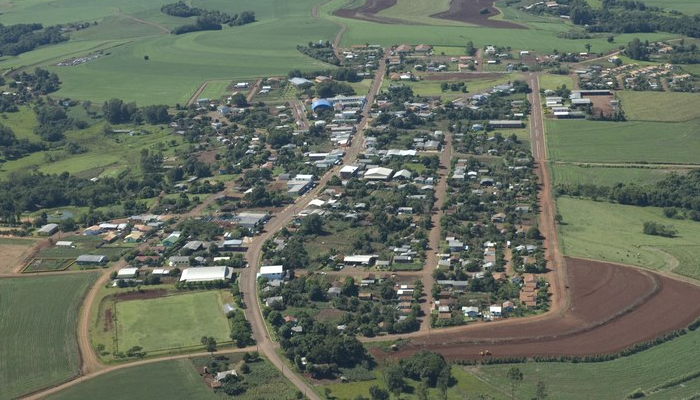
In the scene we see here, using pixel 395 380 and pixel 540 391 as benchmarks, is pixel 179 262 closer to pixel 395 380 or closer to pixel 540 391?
pixel 395 380

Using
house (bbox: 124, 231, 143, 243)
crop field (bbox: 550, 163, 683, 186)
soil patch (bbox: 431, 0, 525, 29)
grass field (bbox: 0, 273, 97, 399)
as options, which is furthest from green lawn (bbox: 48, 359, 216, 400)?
soil patch (bbox: 431, 0, 525, 29)

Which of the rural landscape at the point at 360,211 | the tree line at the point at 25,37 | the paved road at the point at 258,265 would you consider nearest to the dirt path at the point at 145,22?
the rural landscape at the point at 360,211

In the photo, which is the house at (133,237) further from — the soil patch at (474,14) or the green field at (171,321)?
the soil patch at (474,14)

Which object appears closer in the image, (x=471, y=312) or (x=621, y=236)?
(x=471, y=312)

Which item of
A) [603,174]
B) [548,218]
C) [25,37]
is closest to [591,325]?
[548,218]

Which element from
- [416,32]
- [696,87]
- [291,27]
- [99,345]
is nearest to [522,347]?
[99,345]
